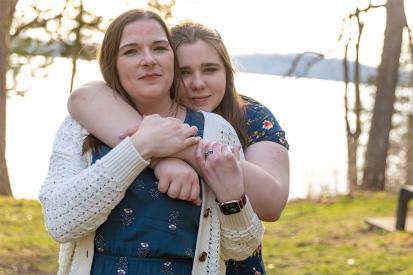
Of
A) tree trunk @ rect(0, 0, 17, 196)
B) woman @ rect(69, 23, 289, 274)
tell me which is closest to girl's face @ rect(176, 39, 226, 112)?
A: woman @ rect(69, 23, 289, 274)

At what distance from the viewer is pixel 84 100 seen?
220cm

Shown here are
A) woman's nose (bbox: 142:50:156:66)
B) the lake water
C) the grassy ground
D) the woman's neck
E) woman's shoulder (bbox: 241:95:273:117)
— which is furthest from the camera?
the lake water

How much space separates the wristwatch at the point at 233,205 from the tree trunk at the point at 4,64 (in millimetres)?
4153

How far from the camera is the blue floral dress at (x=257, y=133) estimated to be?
241cm

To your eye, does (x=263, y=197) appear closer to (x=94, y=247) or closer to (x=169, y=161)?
(x=169, y=161)

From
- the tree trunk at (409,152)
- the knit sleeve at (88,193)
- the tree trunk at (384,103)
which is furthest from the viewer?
the tree trunk at (409,152)

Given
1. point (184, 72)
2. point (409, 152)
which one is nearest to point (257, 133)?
point (184, 72)

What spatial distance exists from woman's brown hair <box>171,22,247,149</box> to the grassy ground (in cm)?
368

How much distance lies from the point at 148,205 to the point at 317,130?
72.8ft

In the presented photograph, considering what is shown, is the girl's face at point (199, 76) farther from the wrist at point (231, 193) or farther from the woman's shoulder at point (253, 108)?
the wrist at point (231, 193)

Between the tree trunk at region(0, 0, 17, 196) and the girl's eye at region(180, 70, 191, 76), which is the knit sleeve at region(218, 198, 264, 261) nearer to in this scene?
the girl's eye at region(180, 70, 191, 76)

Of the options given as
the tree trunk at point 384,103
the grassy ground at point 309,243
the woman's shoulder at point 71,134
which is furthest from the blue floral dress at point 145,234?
the tree trunk at point 384,103

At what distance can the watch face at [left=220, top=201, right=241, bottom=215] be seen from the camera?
2.10 m

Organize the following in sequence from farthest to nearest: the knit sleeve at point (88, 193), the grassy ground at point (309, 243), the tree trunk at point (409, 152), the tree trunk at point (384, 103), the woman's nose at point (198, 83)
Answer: the tree trunk at point (409, 152) < the tree trunk at point (384, 103) < the grassy ground at point (309, 243) < the woman's nose at point (198, 83) < the knit sleeve at point (88, 193)
